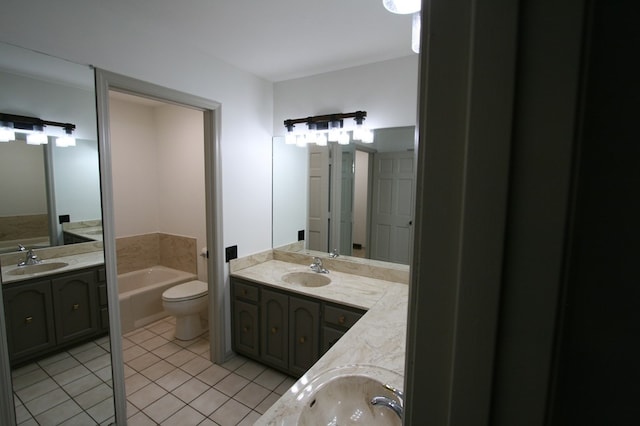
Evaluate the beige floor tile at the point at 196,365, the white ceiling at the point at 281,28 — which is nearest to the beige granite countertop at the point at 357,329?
the beige floor tile at the point at 196,365

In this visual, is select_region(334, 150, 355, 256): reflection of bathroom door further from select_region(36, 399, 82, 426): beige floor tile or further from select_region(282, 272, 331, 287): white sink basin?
select_region(36, 399, 82, 426): beige floor tile

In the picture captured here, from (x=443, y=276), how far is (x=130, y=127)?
13.6ft

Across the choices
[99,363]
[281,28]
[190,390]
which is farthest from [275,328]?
[281,28]

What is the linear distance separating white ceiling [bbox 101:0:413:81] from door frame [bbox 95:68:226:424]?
380mm

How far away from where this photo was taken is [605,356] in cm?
28

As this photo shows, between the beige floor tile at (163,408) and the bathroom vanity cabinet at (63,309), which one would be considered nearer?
the bathroom vanity cabinet at (63,309)

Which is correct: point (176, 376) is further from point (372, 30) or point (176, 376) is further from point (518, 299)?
point (372, 30)

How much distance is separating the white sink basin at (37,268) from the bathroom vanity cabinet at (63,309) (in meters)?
0.05

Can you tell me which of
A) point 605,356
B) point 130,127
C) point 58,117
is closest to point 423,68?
point 605,356

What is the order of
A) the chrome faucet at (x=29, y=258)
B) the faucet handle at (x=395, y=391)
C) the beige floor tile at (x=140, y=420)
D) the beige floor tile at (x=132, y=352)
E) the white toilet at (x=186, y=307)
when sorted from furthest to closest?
the white toilet at (x=186, y=307) < the beige floor tile at (x=132, y=352) < the beige floor tile at (x=140, y=420) < the chrome faucet at (x=29, y=258) < the faucet handle at (x=395, y=391)

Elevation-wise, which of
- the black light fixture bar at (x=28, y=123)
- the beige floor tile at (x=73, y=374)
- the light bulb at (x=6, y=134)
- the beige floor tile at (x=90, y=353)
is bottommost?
the beige floor tile at (x=73, y=374)

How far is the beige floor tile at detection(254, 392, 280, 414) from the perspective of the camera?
1.98 metres

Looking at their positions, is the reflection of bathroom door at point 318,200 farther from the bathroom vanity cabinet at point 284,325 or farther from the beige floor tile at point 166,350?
the beige floor tile at point 166,350

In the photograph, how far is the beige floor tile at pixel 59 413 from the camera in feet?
5.30
